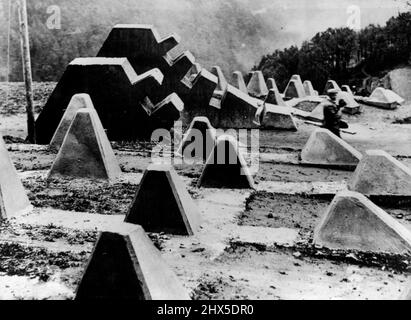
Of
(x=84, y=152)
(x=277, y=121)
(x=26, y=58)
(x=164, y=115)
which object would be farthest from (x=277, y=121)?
(x=84, y=152)

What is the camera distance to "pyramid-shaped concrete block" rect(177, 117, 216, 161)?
26.3ft

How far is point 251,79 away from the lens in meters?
18.3

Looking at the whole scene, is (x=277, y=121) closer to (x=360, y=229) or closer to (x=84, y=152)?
(x=84, y=152)

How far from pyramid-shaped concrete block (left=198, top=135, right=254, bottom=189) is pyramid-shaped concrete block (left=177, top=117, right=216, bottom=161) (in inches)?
58.6

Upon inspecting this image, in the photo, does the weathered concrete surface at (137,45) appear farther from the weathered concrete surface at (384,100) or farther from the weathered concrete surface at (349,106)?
the weathered concrete surface at (384,100)

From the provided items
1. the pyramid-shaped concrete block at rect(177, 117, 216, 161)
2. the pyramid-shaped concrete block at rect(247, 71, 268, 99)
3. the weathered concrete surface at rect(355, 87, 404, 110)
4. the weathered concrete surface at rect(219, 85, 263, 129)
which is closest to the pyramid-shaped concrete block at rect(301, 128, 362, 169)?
the pyramid-shaped concrete block at rect(177, 117, 216, 161)

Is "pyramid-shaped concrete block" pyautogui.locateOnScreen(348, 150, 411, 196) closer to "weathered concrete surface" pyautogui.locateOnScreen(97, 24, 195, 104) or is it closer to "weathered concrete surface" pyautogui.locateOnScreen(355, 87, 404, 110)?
"weathered concrete surface" pyautogui.locateOnScreen(97, 24, 195, 104)

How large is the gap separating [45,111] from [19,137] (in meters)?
1.24

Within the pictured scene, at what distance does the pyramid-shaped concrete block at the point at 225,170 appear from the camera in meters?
6.36

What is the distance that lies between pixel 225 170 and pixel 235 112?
5693 millimetres

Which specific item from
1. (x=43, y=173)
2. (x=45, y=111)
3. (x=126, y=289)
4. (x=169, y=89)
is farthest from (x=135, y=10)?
(x=126, y=289)

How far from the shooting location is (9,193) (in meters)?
5.20

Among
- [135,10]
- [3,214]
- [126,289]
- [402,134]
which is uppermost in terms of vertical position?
[135,10]
